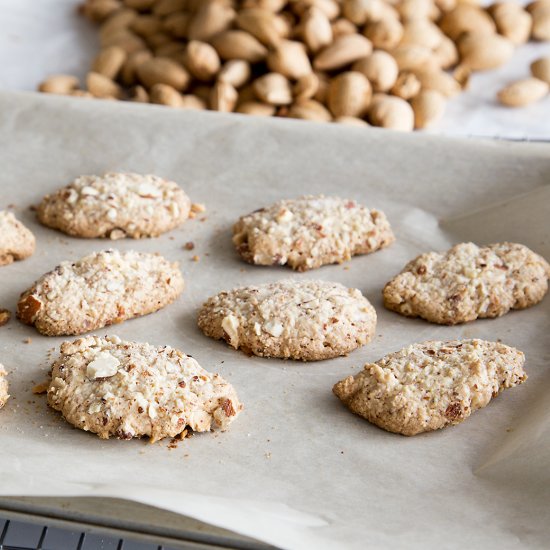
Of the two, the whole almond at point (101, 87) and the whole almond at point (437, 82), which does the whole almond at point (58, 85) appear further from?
the whole almond at point (437, 82)

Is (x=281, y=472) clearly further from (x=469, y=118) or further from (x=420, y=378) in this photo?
(x=469, y=118)

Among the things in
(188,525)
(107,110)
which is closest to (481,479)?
(188,525)

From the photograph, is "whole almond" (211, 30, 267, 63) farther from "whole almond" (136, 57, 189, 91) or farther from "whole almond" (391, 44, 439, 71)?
"whole almond" (391, 44, 439, 71)

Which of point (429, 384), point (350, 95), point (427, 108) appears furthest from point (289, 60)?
point (429, 384)

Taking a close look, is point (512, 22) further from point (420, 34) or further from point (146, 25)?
point (146, 25)

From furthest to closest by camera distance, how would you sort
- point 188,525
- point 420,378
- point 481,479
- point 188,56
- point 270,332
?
point 188,56
point 270,332
point 420,378
point 481,479
point 188,525

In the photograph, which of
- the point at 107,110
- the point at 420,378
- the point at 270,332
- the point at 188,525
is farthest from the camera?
the point at 107,110

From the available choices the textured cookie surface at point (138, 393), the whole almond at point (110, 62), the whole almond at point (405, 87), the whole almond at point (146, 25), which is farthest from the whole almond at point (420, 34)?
the textured cookie surface at point (138, 393)
